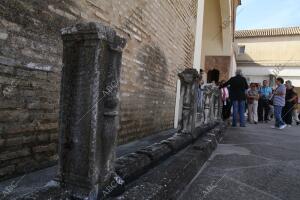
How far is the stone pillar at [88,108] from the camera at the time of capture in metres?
1.99

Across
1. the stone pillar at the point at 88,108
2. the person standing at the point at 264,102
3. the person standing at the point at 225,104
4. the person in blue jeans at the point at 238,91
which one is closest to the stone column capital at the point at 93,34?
the stone pillar at the point at 88,108

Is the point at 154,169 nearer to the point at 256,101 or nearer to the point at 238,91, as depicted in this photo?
the point at 238,91

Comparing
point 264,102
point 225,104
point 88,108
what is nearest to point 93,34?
point 88,108

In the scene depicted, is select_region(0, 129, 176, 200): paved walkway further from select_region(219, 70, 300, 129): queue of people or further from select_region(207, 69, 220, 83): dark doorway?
select_region(207, 69, 220, 83): dark doorway

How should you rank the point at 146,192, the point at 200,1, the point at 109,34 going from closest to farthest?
the point at 109,34 → the point at 146,192 → the point at 200,1

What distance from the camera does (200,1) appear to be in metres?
10.0

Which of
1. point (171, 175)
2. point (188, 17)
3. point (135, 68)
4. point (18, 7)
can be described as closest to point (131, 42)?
point (135, 68)

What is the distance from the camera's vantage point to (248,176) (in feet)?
11.4

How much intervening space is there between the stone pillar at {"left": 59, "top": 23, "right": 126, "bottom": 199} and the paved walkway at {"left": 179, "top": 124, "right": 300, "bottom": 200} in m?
1.01

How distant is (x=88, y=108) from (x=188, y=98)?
3209mm

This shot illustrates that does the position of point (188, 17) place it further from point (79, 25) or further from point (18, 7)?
point (79, 25)

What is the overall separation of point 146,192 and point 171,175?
497 millimetres

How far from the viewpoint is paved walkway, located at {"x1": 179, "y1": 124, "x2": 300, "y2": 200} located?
2869 millimetres

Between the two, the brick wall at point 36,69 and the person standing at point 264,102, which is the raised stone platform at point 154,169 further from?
the person standing at point 264,102
